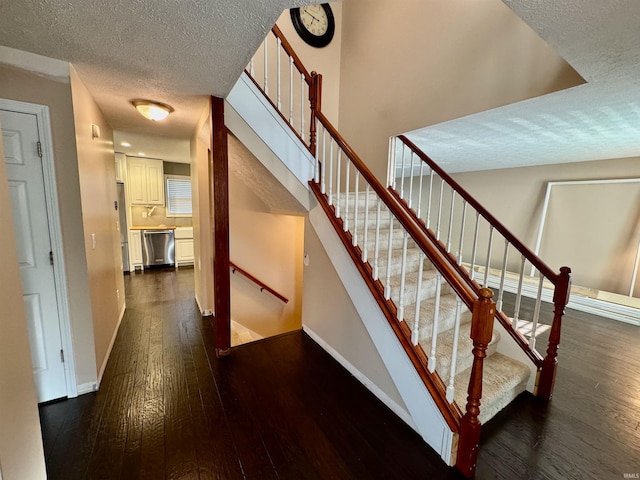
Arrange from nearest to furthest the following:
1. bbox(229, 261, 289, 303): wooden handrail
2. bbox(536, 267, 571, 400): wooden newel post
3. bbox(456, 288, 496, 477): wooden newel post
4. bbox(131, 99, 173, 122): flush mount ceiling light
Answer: bbox(456, 288, 496, 477): wooden newel post
bbox(536, 267, 571, 400): wooden newel post
bbox(131, 99, 173, 122): flush mount ceiling light
bbox(229, 261, 289, 303): wooden handrail

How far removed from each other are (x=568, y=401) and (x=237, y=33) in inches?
126

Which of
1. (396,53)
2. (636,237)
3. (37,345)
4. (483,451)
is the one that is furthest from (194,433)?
(636,237)

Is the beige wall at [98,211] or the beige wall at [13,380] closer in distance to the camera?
the beige wall at [13,380]

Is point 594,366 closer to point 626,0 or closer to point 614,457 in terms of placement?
point 614,457

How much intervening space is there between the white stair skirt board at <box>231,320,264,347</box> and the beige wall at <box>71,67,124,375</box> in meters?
1.49

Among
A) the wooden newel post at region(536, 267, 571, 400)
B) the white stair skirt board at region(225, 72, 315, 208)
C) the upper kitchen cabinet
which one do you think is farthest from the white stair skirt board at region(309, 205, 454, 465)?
the upper kitchen cabinet

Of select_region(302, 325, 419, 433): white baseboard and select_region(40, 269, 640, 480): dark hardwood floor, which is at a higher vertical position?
select_region(302, 325, 419, 433): white baseboard

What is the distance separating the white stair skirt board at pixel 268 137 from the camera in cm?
225

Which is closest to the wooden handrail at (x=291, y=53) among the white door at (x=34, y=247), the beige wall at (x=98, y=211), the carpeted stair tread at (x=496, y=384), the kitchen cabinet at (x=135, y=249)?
the beige wall at (x=98, y=211)

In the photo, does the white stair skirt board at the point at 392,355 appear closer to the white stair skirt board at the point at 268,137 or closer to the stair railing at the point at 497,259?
the white stair skirt board at the point at 268,137

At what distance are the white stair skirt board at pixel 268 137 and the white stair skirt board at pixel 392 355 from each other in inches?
17.8

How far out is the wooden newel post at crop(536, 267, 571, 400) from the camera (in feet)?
6.02

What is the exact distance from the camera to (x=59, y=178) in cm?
172

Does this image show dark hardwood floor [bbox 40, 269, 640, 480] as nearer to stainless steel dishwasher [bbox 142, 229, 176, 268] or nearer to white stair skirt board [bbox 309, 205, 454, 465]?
white stair skirt board [bbox 309, 205, 454, 465]
